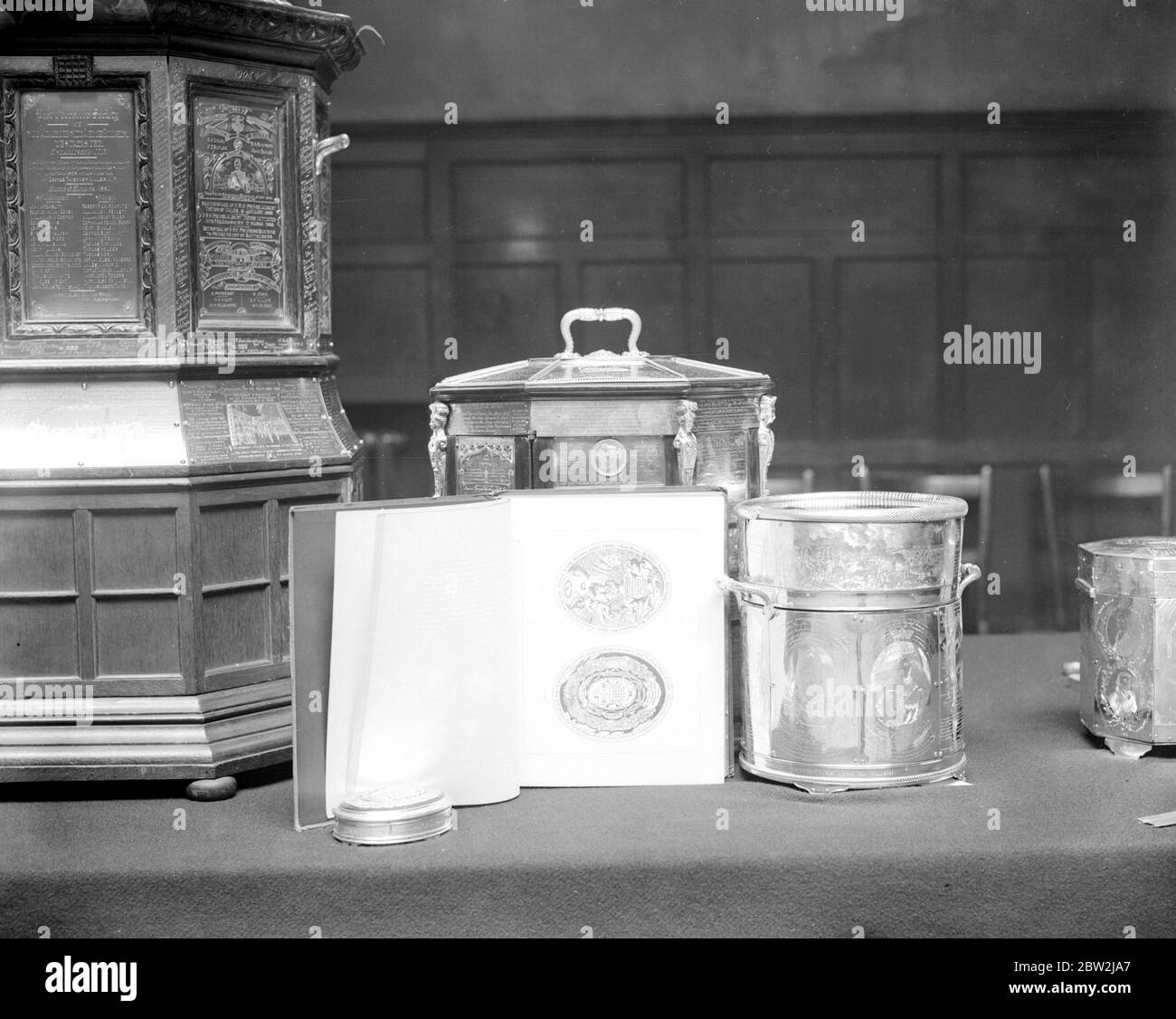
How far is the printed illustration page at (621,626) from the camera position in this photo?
323 centimetres

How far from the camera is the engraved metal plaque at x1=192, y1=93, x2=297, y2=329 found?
11.1ft

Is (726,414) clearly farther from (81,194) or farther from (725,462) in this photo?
(81,194)

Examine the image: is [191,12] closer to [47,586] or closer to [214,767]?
[47,586]

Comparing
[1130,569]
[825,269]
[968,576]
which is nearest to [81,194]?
[968,576]

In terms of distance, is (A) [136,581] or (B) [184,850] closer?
(B) [184,850]

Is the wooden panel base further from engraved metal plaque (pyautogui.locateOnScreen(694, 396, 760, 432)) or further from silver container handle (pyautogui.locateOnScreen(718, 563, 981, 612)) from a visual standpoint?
engraved metal plaque (pyautogui.locateOnScreen(694, 396, 760, 432))

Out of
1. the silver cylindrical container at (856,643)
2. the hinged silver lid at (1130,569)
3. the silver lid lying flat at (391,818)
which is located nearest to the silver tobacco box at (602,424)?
the silver cylindrical container at (856,643)

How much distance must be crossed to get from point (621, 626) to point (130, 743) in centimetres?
122

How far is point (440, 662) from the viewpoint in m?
3.06
